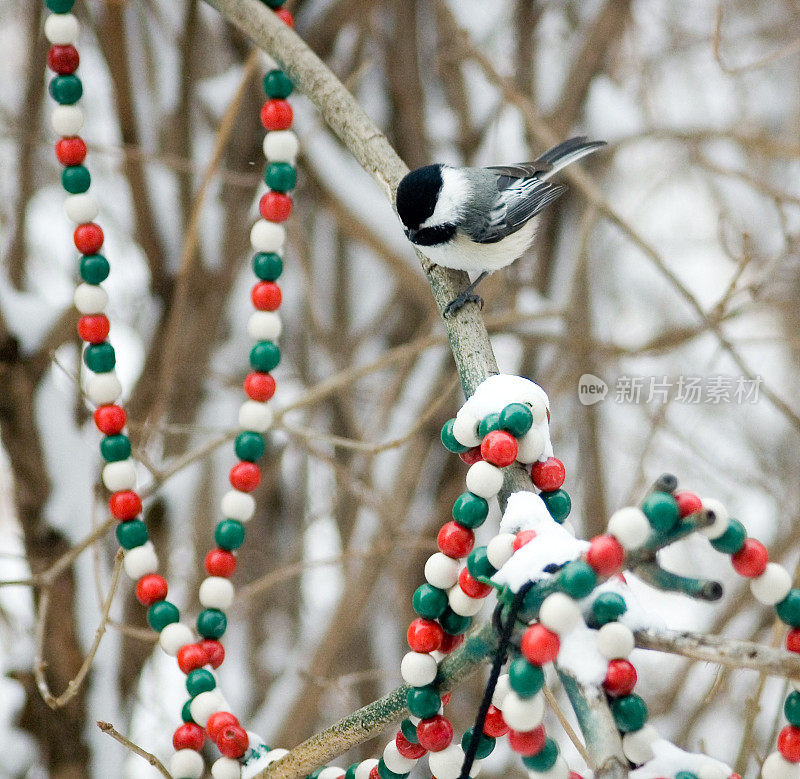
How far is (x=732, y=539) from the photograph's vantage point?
1.45 ft

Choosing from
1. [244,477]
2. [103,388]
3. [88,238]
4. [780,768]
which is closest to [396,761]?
[780,768]

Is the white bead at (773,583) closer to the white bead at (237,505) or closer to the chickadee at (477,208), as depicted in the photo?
→ the chickadee at (477,208)

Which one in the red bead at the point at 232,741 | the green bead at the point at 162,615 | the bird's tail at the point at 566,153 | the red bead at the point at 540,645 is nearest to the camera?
the red bead at the point at 540,645

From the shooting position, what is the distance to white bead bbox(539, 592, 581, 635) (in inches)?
16.2

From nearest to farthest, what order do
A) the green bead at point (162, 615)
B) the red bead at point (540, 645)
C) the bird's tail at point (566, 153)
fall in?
the red bead at point (540, 645), the green bead at point (162, 615), the bird's tail at point (566, 153)

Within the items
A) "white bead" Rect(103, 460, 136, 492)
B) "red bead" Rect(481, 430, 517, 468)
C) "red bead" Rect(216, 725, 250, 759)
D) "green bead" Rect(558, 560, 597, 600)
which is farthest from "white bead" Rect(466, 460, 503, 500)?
"white bead" Rect(103, 460, 136, 492)

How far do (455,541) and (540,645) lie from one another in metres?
0.12

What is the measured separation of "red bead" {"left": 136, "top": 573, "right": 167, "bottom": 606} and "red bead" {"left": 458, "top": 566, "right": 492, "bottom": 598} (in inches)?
14.2

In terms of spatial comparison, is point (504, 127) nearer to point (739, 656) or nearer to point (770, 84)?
point (770, 84)

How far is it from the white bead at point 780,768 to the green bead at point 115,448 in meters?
0.57

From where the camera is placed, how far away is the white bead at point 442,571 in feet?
1.73

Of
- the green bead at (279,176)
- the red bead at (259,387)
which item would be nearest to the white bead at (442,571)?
the red bead at (259,387)

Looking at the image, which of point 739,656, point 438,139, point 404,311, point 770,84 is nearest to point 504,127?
point 438,139

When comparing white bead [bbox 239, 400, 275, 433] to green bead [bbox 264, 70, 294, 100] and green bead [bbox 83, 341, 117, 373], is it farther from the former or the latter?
green bead [bbox 264, 70, 294, 100]
